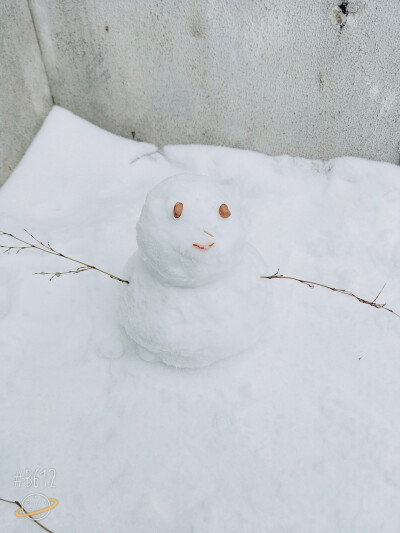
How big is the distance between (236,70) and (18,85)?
3.48 ft

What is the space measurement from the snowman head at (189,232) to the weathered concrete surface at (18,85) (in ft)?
4.01

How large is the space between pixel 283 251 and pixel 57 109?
1.47m

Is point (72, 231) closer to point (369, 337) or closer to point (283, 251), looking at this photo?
point (283, 251)

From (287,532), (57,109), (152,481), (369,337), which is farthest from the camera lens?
(57,109)

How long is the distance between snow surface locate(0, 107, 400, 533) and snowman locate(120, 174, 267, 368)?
172 millimetres

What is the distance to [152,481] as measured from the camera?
1.55m

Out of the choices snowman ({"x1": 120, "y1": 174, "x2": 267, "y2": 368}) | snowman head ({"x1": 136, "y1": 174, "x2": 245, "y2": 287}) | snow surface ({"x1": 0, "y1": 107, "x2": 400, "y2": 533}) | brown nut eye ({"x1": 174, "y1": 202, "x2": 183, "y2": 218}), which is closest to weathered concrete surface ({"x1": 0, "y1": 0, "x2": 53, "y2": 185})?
snow surface ({"x1": 0, "y1": 107, "x2": 400, "y2": 533})

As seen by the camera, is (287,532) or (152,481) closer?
(287,532)

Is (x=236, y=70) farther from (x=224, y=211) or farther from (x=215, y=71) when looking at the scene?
(x=224, y=211)

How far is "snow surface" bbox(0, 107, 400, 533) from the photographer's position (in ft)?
4.94

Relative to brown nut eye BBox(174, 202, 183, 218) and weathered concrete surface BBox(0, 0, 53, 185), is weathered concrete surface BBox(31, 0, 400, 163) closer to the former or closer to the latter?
weathered concrete surface BBox(0, 0, 53, 185)

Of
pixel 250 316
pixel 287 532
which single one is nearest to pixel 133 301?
pixel 250 316

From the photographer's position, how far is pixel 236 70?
7.38 feet

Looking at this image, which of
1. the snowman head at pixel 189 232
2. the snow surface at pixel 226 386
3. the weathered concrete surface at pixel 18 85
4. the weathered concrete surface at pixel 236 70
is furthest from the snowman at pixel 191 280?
the weathered concrete surface at pixel 18 85
